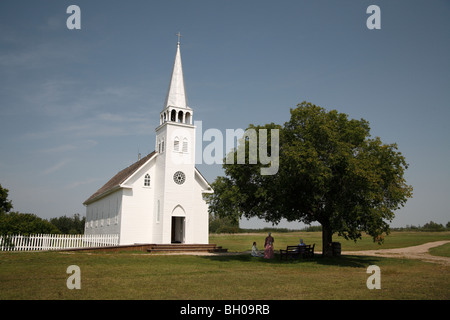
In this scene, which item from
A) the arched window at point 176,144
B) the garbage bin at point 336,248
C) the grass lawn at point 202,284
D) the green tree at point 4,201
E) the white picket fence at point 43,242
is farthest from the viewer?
the green tree at point 4,201

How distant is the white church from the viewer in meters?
30.3

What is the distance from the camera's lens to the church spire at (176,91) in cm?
3167

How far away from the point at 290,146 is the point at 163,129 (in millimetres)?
14470

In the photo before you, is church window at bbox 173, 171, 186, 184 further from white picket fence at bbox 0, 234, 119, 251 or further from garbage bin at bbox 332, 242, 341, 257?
garbage bin at bbox 332, 242, 341, 257

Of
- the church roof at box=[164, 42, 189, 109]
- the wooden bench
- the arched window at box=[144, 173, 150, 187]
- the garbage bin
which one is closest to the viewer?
the wooden bench

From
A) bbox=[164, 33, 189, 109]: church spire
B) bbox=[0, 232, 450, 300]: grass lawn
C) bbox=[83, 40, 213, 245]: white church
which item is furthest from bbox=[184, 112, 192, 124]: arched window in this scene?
bbox=[0, 232, 450, 300]: grass lawn

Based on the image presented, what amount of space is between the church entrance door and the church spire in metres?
10.1

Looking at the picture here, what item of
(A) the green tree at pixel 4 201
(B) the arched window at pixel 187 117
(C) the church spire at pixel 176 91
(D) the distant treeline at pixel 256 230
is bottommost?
(D) the distant treeline at pixel 256 230

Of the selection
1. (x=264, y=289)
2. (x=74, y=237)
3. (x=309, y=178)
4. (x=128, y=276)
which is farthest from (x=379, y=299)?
(x=74, y=237)

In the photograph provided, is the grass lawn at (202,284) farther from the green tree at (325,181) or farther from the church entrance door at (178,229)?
the church entrance door at (178,229)

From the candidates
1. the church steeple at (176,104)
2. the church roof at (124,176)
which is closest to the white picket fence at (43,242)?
the church roof at (124,176)

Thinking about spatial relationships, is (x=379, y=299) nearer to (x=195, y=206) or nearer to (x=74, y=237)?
(x=195, y=206)

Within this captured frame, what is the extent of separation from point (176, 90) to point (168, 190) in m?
8.89
